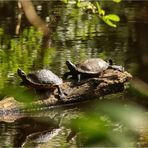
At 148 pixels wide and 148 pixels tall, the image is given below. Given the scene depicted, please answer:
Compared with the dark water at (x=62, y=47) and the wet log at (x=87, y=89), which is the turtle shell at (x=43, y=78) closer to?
the wet log at (x=87, y=89)

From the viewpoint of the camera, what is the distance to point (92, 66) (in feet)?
19.6

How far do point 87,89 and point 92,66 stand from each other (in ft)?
1.18

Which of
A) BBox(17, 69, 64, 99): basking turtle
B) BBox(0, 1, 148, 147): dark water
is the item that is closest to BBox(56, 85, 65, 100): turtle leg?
BBox(17, 69, 64, 99): basking turtle

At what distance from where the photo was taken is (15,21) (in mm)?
11469

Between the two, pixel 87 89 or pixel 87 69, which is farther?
pixel 87 69

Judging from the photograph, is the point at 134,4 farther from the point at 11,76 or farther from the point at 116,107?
the point at 116,107

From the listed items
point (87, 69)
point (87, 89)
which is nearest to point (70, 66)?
point (87, 69)

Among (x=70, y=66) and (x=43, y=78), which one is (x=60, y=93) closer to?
(x=43, y=78)

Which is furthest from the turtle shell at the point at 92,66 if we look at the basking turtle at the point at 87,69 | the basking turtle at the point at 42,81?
the basking turtle at the point at 42,81

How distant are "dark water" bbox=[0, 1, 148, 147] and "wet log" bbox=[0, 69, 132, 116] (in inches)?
8.1

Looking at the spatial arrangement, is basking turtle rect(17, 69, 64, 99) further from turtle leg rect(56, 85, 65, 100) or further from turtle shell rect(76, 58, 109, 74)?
turtle shell rect(76, 58, 109, 74)

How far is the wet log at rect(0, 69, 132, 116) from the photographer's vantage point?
5.48 metres

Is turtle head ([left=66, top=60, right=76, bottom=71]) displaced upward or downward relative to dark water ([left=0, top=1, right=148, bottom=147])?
upward

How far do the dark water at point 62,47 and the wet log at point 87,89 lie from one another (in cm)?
21
